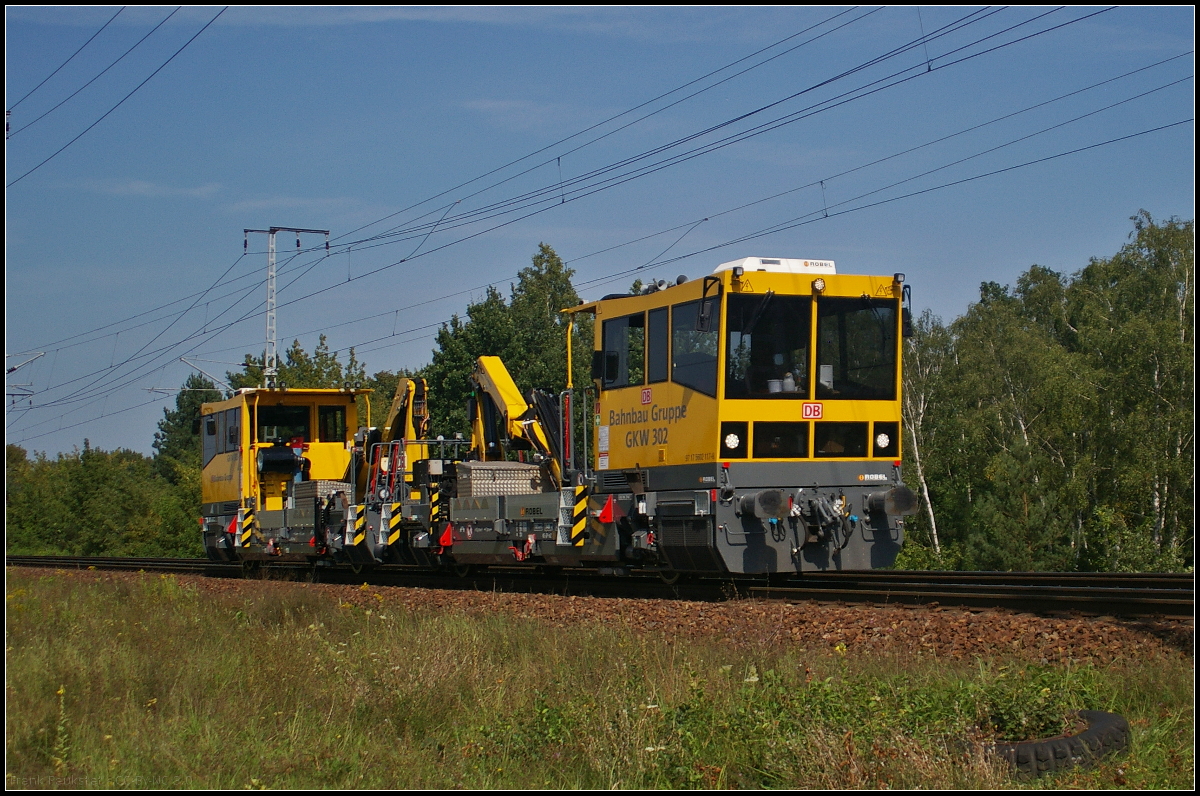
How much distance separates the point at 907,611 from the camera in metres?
10.9

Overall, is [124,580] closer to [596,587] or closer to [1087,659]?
[596,587]

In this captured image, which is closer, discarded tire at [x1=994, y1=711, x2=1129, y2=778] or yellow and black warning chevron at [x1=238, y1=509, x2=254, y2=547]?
discarded tire at [x1=994, y1=711, x2=1129, y2=778]

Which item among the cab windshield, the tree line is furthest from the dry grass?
the tree line

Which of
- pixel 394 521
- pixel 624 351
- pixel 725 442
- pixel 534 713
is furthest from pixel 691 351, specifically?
pixel 394 521

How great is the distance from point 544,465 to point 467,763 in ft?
36.6

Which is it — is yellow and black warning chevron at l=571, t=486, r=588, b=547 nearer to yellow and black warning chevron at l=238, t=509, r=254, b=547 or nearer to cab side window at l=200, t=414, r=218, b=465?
yellow and black warning chevron at l=238, t=509, r=254, b=547

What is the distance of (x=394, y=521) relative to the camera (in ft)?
63.8

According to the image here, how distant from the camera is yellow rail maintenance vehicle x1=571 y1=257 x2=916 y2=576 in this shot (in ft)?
42.2

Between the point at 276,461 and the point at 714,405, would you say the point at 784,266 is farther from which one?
the point at 276,461

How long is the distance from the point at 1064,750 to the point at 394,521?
583 inches

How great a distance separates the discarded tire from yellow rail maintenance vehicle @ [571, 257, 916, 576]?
21.6 feet

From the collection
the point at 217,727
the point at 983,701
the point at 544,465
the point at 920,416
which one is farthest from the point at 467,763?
the point at 920,416

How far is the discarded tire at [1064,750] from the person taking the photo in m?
5.75

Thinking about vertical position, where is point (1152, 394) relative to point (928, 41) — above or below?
below
